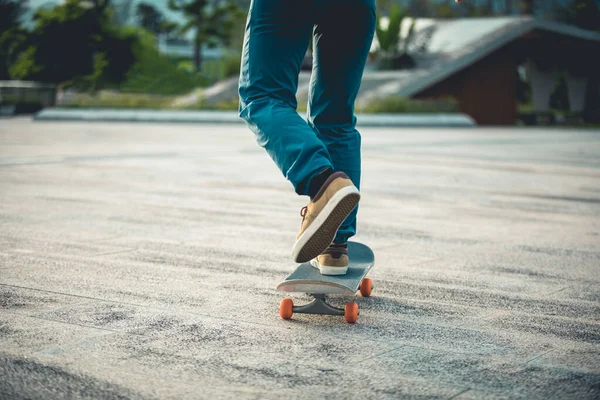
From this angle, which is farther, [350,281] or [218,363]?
[350,281]

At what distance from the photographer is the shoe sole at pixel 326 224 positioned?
290cm

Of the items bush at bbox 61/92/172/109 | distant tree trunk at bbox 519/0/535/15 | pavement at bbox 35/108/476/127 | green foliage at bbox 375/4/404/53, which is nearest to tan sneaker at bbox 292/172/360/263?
pavement at bbox 35/108/476/127

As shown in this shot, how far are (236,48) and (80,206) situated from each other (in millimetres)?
50486

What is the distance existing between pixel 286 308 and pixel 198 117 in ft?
82.3

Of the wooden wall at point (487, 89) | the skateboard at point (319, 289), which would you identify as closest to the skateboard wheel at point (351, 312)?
the skateboard at point (319, 289)

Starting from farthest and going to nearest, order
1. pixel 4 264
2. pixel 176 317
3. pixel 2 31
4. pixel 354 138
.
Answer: pixel 2 31 < pixel 4 264 < pixel 354 138 < pixel 176 317

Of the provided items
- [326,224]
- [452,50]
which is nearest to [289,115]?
[326,224]

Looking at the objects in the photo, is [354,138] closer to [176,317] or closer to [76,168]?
[176,317]

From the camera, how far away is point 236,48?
5584cm

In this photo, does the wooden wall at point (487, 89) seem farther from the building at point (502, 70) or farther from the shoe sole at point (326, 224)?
the shoe sole at point (326, 224)

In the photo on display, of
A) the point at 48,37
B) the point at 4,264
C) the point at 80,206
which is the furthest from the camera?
the point at 48,37

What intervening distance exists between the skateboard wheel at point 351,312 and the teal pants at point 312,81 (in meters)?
0.38

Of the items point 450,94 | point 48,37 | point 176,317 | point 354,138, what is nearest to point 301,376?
point 176,317

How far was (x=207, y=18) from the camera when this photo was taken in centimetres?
4847
